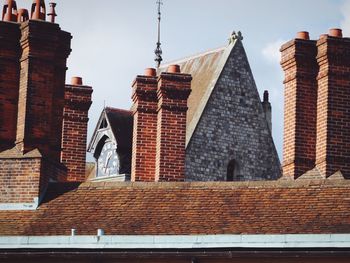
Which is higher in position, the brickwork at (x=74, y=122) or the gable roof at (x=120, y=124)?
the gable roof at (x=120, y=124)

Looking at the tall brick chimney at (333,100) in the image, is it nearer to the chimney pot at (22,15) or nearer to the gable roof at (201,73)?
the chimney pot at (22,15)

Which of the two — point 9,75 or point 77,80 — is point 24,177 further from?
point 77,80

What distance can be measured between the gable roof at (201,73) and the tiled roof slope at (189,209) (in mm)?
13736

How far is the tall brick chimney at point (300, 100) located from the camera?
31.5m

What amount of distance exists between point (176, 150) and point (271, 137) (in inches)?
496

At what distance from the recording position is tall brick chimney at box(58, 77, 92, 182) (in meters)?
34.4

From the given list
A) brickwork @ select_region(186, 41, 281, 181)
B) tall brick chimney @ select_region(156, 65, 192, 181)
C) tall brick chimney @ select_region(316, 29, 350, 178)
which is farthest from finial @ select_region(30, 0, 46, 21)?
brickwork @ select_region(186, 41, 281, 181)

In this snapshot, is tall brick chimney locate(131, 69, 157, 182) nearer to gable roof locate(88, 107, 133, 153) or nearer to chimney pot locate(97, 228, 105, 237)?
chimney pot locate(97, 228, 105, 237)

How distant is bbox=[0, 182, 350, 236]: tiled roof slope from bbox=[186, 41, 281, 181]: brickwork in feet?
43.2

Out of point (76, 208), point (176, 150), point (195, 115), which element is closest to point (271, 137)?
point (195, 115)

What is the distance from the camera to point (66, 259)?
2770 centimetres

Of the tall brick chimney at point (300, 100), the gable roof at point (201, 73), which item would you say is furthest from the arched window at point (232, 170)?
the tall brick chimney at point (300, 100)

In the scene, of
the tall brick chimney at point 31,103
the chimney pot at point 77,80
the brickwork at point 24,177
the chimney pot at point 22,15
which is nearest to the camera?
the brickwork at point 24,177

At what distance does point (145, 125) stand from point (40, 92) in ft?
10.4
